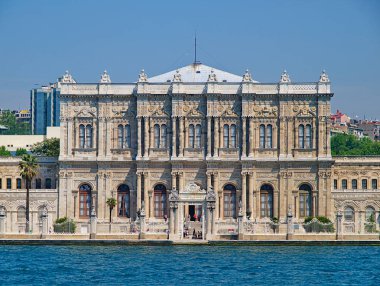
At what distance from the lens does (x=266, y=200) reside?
9862 cm

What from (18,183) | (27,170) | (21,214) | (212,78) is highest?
(212,78)

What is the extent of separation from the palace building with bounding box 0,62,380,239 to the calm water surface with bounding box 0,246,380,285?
584 inches

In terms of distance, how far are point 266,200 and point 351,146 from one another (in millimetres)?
55331

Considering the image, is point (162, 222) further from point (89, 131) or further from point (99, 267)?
point (99, 267)

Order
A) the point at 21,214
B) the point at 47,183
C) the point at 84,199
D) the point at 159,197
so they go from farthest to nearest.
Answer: the point at 47,183
the point at 84,199
the point at 21,214
the point at 159,197

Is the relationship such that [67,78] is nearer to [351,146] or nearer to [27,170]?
[27,170]

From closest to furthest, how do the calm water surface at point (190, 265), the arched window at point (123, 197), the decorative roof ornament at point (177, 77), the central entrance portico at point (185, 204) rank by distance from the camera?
the calm water surface at point (190, 265), the central entrance portico at point (185, 204), the decorative roof ornament at point (177, 77), the arched window at point (123, 197)

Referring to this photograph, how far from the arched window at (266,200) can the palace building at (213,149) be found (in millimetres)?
73

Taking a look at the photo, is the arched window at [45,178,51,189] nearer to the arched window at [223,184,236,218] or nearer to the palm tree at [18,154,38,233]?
the palm tree at [18,154,38,233]

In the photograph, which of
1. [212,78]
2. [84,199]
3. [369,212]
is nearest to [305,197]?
[369,212]

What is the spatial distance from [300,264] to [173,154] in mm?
25673

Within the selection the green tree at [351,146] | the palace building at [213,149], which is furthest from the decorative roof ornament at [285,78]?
the green tree at [351,146]

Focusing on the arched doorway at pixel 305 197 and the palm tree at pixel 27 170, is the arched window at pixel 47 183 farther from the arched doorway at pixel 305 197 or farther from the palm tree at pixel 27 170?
the arched doorway at pixel 305 197

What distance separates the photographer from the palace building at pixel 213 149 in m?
98.0
